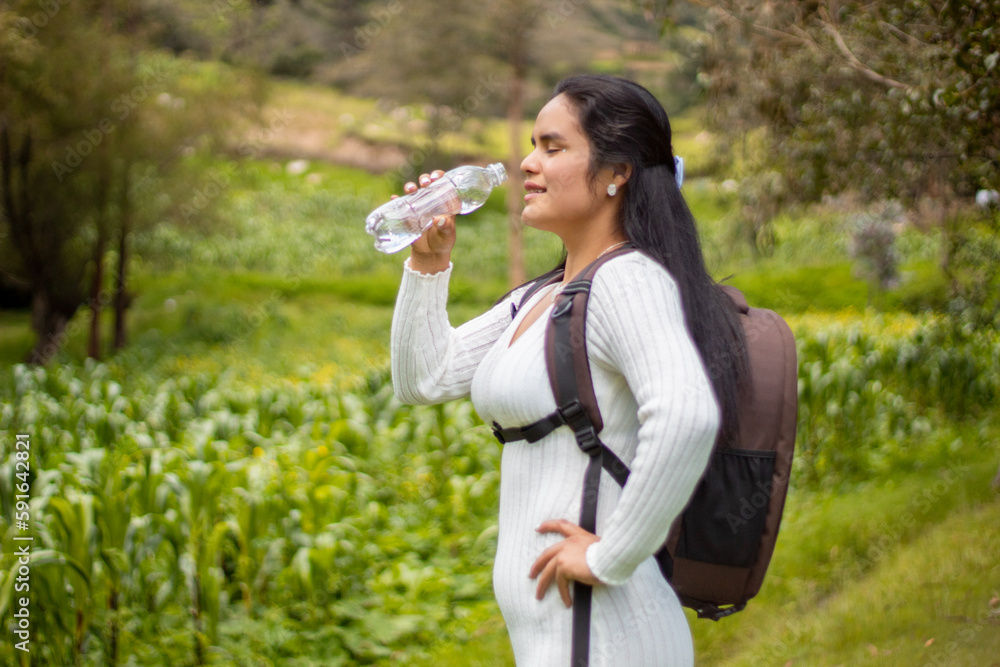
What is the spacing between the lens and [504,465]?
5.44 ft

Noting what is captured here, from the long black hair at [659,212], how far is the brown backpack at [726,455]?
0.03 m

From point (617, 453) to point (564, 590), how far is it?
10.1 inches

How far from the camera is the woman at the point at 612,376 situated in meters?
1.37

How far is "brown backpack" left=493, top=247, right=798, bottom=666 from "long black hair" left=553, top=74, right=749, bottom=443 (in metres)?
0.03

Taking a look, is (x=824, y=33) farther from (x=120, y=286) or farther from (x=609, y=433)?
(x=120, y=286)

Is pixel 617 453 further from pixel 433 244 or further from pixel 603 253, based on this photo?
pixel 433 244

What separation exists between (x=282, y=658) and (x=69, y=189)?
11990 millimetres

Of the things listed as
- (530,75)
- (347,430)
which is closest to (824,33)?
(347,430)

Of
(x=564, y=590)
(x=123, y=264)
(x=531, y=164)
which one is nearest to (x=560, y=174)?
(x=531, y=164)

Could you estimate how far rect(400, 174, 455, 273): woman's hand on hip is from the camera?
171 centimetres

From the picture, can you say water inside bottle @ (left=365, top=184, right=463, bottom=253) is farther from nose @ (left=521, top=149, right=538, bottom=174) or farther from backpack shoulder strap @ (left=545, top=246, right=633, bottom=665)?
backpack shoulder strap @ (left=545, top=246, right=633, bottom=665)

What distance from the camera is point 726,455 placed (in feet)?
4.95

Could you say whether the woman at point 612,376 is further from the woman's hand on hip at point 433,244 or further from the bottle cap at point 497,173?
the bottle cap at point 497,173

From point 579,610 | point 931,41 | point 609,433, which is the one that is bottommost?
point 579,610
